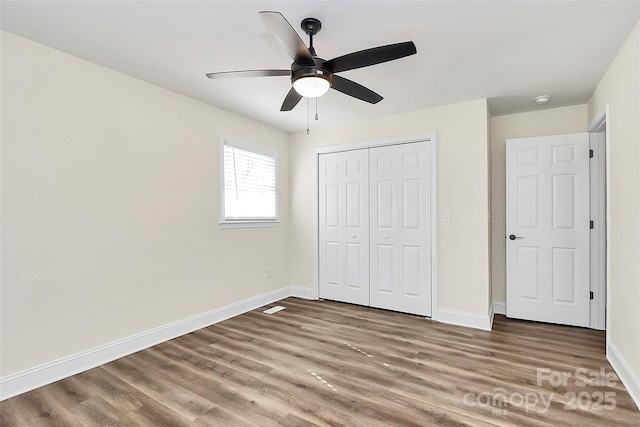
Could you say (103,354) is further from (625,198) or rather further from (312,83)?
(625,198)

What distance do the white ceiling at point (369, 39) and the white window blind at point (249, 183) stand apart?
883mm

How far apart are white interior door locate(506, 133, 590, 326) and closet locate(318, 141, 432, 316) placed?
3.21 feet

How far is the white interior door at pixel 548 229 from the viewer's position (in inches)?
131

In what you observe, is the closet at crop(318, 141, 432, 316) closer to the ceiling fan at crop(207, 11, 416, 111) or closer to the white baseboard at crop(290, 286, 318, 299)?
the white baseboard at crop(290, 286, 318, 299)

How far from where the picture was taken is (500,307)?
152 inches

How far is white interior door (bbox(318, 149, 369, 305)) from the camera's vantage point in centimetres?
415

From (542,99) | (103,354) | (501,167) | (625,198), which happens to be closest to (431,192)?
(501,167)

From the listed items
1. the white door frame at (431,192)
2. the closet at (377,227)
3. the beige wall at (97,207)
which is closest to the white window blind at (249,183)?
the beige wall at (97,207)

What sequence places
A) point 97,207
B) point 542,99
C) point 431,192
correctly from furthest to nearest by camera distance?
point 431,192 → point 542,99 → point 97,207

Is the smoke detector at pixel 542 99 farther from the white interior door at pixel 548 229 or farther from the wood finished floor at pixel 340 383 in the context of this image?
the wood finished floor at pixel 340 383

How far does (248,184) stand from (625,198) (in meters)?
3.60

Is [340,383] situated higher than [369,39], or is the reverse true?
[369,39]

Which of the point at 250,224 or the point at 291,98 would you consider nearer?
the point at 291,98

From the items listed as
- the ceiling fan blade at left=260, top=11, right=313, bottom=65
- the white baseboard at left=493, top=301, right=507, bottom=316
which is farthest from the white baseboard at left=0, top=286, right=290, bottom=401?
the white baseboard at left=493, top=301, right=507, bottom=316
